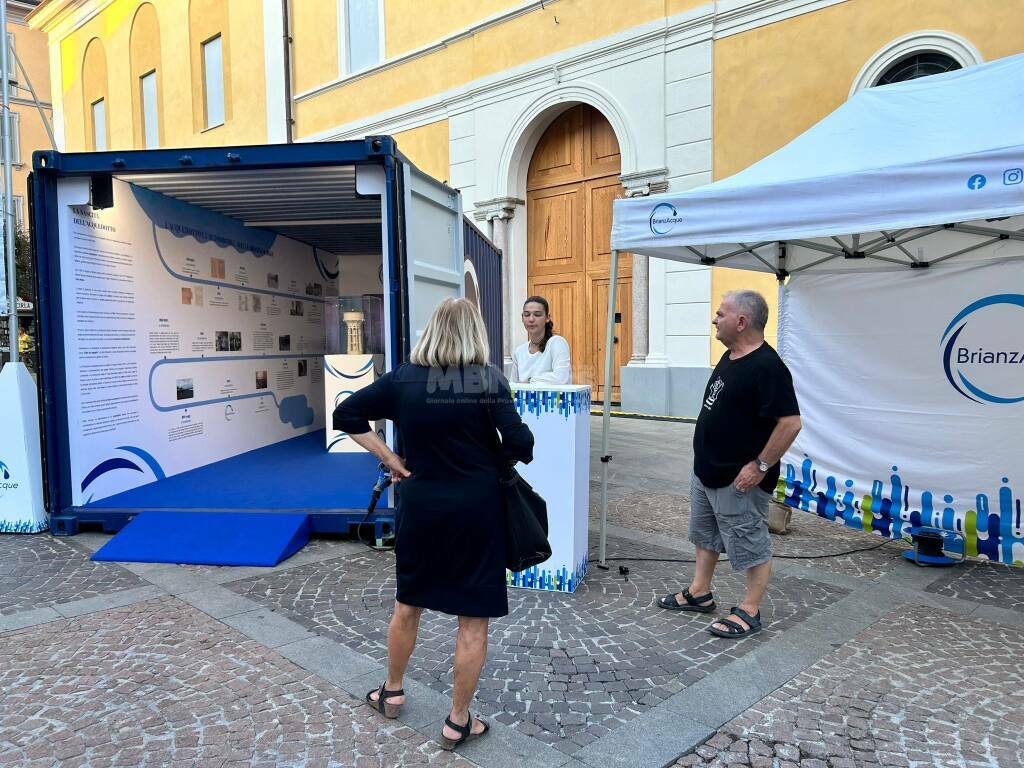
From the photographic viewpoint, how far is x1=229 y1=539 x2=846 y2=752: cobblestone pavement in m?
2.97

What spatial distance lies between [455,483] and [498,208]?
39.7ft

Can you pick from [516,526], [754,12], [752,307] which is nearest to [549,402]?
[752,307]

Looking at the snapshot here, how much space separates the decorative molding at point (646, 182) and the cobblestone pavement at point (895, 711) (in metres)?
9.24

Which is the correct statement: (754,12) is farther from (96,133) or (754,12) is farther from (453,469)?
(96,133)

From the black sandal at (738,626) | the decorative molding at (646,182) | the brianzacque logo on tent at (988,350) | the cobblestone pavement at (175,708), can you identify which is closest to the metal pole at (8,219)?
the cobblestone pavement at (175,708)

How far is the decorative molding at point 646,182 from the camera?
11.7 meters

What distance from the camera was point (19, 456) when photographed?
17.6 feet

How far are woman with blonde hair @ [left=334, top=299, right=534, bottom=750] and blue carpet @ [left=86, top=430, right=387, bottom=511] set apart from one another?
9.23 feet

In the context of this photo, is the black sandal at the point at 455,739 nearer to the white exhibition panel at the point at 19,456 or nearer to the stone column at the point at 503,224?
the white exhibition panel at the point at 19,456

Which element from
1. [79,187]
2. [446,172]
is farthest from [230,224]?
[446,172]

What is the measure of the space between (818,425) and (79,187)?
599cm

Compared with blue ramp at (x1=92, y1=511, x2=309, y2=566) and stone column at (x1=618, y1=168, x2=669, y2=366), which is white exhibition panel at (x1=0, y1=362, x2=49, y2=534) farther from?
stone column at (x1=618, y1=168, x2=669, y2=366)

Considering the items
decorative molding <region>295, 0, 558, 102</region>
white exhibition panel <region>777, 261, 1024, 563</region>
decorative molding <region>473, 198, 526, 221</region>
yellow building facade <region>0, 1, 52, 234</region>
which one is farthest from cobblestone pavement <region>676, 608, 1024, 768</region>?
yellow building facade <region>0, 1, 52, 234</region>

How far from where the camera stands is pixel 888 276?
17.1 ft
